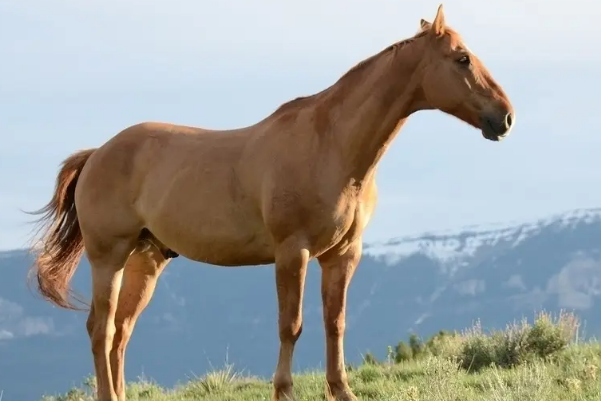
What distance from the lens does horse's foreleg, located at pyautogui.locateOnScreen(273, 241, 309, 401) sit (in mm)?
7332

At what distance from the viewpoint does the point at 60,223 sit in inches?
365

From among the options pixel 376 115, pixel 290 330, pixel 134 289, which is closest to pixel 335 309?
pixel 290 330

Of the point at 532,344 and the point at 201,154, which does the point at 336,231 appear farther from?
the point at 532,344

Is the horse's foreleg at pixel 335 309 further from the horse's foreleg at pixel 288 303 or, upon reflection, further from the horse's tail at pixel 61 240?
the horse's tail at pixel 61 240

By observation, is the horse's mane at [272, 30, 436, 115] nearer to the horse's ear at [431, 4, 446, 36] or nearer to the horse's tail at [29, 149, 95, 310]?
the horse's ear at [431, 4, 446, 36]

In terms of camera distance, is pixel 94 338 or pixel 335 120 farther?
pixel 94 338

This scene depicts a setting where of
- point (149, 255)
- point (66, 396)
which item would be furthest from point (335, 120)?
point (66, 396)

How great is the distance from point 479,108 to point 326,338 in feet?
6.39

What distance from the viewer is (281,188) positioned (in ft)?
24.4

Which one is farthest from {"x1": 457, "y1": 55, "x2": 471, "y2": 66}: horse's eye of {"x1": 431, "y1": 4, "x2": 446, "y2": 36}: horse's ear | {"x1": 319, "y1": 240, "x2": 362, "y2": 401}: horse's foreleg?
{"x1": 319, "y1": 240, "x2": 362, "y2": 401}: horse's foreleg

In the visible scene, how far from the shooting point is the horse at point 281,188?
7.36 meters

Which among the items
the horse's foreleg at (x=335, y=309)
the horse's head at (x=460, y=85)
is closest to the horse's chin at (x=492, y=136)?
the horse's head at (x=460, y=85)

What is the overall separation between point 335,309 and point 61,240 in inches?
103

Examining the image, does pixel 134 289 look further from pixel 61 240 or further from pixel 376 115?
pixel 376 115
